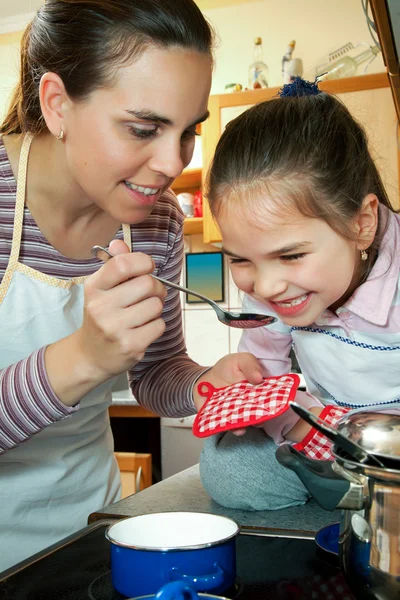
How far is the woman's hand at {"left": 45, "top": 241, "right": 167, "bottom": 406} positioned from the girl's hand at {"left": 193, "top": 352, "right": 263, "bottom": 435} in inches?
6.1

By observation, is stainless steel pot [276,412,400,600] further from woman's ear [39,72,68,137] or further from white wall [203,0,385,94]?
white wall [203,0,385,94]

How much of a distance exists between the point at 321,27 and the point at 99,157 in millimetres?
2209

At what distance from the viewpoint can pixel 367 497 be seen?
0.45 m

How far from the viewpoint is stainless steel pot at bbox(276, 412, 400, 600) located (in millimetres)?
441

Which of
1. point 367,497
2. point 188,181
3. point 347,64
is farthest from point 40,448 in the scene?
point 347,64

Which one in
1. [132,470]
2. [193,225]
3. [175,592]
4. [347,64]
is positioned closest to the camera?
[175,592]

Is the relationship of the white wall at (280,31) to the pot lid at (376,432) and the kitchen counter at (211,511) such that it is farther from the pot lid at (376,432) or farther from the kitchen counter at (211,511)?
the pot lid at (376,432)

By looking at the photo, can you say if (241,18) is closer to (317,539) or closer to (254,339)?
(254,339)

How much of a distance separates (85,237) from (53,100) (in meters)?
0.25

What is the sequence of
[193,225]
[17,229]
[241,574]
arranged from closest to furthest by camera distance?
[241,574]
[17,229]
[193,225]

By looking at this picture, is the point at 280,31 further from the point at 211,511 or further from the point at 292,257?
the point at 211,511

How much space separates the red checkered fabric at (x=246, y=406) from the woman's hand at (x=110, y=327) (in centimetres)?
12

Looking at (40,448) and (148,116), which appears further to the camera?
(40,448)

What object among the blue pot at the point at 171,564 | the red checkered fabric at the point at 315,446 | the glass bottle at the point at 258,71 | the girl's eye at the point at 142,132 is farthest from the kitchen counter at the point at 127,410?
the blue pot at the point at 171,564
